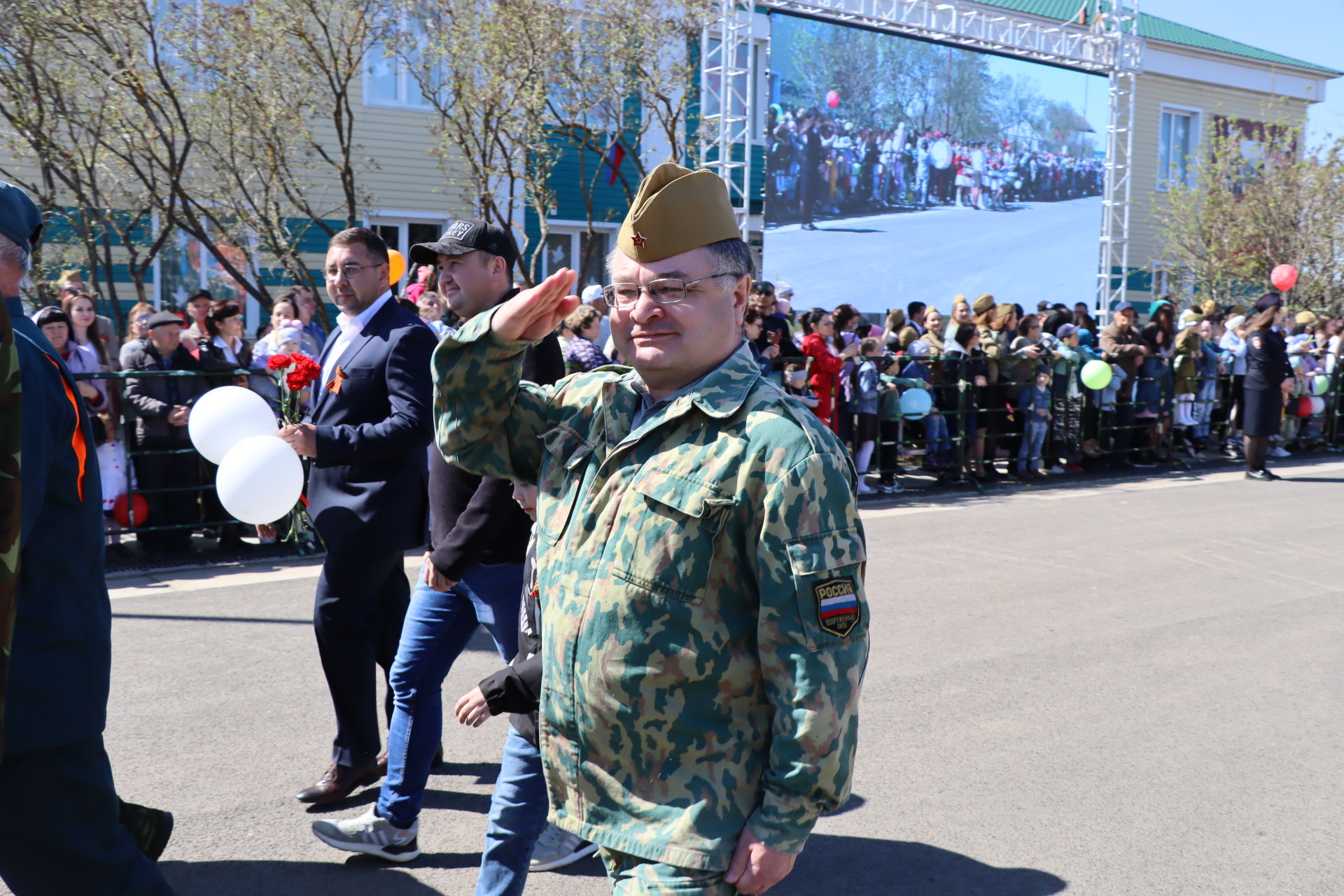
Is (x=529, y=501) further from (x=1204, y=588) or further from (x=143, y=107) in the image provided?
(x=143, y=107)

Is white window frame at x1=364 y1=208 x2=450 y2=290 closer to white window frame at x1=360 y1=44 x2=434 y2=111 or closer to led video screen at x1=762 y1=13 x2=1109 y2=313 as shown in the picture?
white window frame at x1=360 y1=44 x2=434 y2=111

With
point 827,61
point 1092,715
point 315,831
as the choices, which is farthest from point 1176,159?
point 315,831

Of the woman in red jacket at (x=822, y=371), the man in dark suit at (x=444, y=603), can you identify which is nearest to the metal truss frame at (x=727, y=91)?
the woman in red jacket at (x=822, y=371)

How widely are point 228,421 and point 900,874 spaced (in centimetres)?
284

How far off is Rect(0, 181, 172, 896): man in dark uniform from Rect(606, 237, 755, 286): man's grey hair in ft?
4.10

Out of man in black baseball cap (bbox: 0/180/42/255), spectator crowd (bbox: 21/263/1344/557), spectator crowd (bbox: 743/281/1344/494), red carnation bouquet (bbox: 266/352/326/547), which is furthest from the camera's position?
spectator crowd (bbox: 743/281/1344/494)

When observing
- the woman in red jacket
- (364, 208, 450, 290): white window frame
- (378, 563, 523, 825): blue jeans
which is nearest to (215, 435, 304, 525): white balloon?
(378, 563, 523, 825): blue jeans

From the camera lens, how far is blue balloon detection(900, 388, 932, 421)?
12.1 meters

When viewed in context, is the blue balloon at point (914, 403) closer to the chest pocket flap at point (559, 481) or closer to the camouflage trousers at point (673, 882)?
the chest pocket flap at point (559, 481)

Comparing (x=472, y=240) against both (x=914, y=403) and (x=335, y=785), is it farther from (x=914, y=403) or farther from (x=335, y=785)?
(x=914, y=403)

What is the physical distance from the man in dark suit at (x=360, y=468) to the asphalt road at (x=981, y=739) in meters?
0.50

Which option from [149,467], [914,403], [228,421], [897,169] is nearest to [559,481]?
[228,421]

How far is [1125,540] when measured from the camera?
376 inches

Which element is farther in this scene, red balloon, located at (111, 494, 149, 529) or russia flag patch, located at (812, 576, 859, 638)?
red balloon, located at (111, 494, 149, 529)
